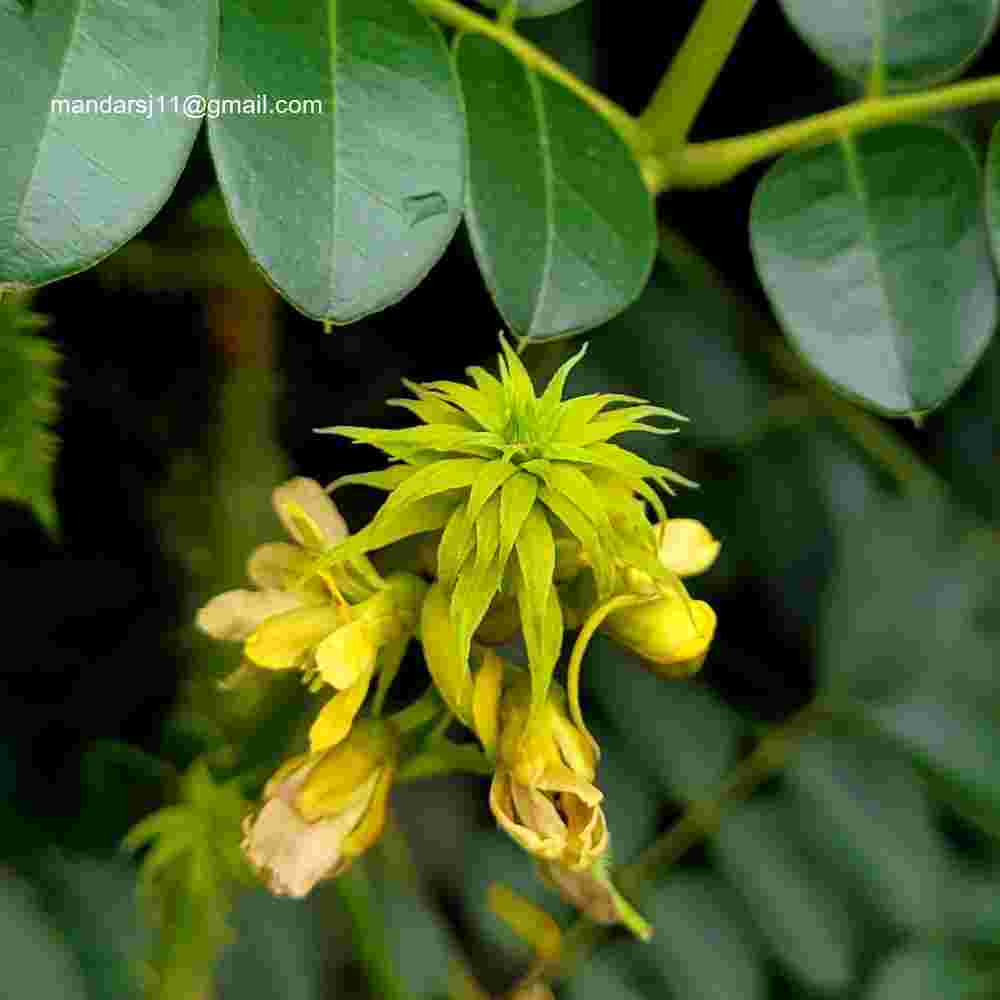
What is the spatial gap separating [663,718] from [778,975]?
17 cm

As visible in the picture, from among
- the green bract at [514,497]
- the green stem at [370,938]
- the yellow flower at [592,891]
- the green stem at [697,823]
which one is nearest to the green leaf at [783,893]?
the green stem at [697,823]

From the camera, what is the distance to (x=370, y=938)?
2.58 feet

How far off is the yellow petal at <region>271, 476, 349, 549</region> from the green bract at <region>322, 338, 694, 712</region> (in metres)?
0.05

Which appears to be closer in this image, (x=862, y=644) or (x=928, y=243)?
(x=928, y=243)

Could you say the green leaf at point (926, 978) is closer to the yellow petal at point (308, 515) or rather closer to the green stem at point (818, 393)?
the green stem at point (818, 393)

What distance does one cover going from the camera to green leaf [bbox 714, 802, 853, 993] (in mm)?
879

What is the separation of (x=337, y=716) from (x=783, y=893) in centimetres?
49

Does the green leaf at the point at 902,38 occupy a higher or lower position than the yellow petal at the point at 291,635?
higher

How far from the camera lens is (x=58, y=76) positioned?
45 centimetres

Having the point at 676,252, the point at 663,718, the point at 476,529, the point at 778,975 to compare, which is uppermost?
the point at 476,529

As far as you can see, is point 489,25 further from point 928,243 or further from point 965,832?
point 965,832

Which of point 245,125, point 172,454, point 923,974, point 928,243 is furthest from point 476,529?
point 923,974

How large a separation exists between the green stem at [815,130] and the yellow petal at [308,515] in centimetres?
26

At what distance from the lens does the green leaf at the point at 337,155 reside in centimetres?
48
